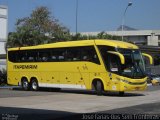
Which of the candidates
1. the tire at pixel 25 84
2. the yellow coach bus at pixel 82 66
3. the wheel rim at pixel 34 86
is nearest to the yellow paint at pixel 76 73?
the yellow coach bus at pixel 82 66

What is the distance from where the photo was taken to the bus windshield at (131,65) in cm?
2739

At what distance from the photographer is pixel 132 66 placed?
27672 mm

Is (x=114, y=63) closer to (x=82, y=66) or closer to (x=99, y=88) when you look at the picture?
(x=99, y=88)

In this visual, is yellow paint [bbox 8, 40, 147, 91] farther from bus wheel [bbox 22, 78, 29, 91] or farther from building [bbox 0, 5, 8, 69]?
building [bbox 0, 5, 8, 69]

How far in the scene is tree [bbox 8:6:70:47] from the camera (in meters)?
56.3

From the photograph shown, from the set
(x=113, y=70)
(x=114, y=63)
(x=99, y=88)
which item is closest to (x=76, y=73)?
(x=99, y=88)

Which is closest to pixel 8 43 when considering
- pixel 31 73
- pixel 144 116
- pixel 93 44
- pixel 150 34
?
pixel 31 73

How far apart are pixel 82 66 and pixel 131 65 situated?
11.3 ft

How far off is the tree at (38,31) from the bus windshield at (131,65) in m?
28.6

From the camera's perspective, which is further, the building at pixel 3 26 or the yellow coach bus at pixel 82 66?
the building at pixel 3 26

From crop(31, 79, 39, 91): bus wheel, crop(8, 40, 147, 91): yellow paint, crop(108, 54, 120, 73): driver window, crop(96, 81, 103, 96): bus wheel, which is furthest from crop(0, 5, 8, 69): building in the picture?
crop(108, 54, 120, 73): driver window

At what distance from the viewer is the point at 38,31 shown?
57.8m

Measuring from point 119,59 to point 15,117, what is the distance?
13707 mm

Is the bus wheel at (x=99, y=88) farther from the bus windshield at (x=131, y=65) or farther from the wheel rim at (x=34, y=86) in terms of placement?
the wheel rim at (x=34, y=86)
